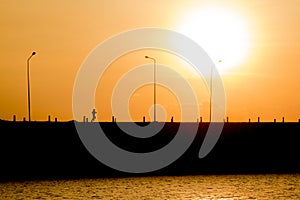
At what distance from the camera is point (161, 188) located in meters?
75.2

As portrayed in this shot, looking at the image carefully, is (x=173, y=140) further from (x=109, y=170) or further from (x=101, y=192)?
(x=101, y=192)

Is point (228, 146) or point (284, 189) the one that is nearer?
point (284, 189)

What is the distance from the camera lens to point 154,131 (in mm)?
87375

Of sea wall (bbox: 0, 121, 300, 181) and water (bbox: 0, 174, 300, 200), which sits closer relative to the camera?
water (bbox: 0, 174, 300, 200)

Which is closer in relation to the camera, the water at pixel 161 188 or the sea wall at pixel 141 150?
the water at pixel 161 188

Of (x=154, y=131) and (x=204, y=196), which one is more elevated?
(x=154, y=131)

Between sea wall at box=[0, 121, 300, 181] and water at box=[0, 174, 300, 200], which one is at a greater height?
sea wall at box=[0, 121, 300, 181]

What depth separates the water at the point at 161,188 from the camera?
69.6 meters

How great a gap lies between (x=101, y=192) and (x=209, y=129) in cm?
2260

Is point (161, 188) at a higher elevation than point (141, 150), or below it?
below

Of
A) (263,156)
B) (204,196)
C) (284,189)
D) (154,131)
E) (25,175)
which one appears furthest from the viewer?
(263,156)

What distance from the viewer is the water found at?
228 ft

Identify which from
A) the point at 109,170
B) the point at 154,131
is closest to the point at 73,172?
the point at 109,170

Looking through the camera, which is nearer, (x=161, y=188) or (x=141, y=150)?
(x=161, y=188)
